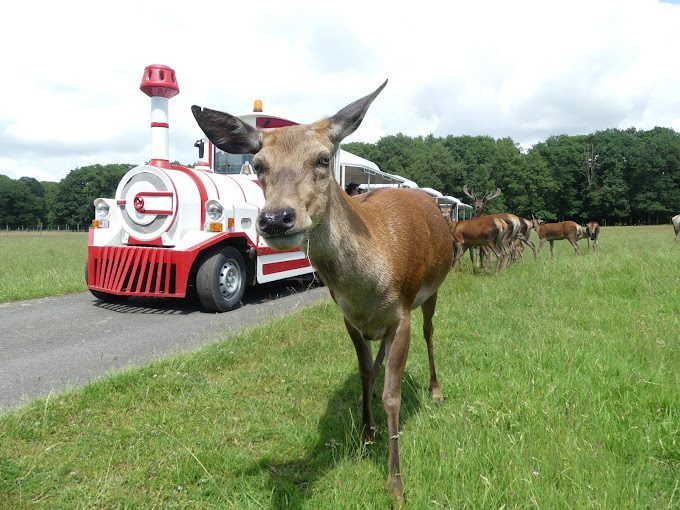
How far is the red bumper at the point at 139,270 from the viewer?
6602 mm

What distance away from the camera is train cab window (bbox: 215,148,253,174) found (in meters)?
9.15

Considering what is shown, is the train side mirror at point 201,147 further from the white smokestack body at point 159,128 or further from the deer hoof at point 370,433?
the deer hoof at point 370,433

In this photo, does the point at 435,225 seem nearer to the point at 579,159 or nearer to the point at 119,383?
the point at 119,383

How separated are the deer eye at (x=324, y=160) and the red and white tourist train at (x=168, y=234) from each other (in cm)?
483

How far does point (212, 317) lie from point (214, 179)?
8.35 feet

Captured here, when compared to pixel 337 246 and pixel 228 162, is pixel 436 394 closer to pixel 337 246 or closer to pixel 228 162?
pixel 337 246

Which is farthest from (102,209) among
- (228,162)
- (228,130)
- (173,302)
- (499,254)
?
(499,254)

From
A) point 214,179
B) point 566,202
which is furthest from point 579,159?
point 214,179

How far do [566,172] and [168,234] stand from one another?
7410 cm

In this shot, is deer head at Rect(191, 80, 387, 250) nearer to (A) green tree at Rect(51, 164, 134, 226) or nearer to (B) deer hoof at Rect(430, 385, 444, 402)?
(B) deer hoof at Rect(430, 385, 444, 402)

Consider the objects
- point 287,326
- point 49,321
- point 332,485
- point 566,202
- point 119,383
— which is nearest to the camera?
point 332,485

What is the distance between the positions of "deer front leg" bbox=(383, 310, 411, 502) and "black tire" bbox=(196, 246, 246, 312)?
15.2ft

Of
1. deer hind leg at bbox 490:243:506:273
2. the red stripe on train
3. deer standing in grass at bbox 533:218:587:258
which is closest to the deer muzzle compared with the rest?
the red stripe on train

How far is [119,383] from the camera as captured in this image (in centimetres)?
362
